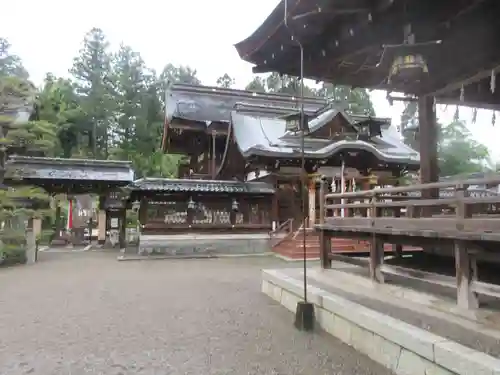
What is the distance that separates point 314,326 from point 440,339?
2.31 m

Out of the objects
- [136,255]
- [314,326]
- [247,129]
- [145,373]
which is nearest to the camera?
[145,373]

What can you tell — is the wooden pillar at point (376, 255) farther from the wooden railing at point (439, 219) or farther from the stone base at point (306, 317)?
the stone base at point (306, 317)

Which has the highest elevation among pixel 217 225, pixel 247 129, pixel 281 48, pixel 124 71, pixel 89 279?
pixel 124 71

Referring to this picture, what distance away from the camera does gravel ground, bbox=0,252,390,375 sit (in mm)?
4383

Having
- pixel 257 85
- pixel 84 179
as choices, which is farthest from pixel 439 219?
pixel 257 85

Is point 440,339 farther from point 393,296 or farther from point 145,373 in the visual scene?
point 145,373

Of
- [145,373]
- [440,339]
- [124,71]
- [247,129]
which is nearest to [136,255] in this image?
[247,129]

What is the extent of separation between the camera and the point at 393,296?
18.3 ft

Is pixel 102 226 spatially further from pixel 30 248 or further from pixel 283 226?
pixel 283 226

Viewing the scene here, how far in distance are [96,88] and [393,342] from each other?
139ft

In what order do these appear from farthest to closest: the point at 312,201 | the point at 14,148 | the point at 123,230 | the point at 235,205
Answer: the point at 123,230, the point at 235,205, the point at 312,201, the point at 14,148

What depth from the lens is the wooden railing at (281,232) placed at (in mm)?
17703

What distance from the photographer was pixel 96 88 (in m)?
41.0

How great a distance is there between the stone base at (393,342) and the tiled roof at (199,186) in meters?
11.0
